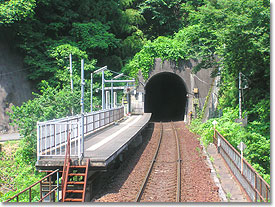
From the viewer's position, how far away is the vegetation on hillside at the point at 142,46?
1150 centimetres

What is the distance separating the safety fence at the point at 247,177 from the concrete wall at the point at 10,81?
51.1 ft

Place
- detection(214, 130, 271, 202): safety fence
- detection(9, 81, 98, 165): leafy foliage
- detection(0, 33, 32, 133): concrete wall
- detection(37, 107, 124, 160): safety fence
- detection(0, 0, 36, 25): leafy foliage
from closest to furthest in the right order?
detection(214, 130, 271, 202): safety fence, detection(37, 107, 124, 160): safety fence, detection(9, 81, 98, 165): leafy foliage, detection(0, 0, 36, 25): leafy foliage, detection(0, 33, 32, 133): concrete wall

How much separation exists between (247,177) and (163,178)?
296cm

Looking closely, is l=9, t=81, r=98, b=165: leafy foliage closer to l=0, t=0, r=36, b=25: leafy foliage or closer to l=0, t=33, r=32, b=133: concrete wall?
l=0, t=33, r=32, b=133: concrete wall

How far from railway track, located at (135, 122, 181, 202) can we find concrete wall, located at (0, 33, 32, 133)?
Result: 39.0 feet

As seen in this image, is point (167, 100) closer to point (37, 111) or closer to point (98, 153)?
point (37, 111)

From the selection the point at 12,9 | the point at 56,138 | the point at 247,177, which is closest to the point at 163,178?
the point at 247,177

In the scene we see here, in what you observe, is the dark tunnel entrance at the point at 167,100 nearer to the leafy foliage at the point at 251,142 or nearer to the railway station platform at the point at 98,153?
the leafy foliage at the point at 251,142

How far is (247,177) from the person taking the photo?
7.86m

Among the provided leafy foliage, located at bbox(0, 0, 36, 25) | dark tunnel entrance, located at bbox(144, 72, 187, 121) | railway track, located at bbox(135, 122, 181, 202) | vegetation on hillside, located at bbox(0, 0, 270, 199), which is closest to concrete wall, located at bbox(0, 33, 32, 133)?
vegetation on hillside, located at bbox(0, 0, 270, 199)

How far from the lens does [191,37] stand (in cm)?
1538

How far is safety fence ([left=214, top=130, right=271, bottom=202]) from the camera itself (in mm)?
6431

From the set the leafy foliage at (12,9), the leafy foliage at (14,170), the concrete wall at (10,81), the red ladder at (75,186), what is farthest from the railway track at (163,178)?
the leafy foliage at (12,9)

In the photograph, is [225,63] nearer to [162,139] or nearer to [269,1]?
[269,1]
